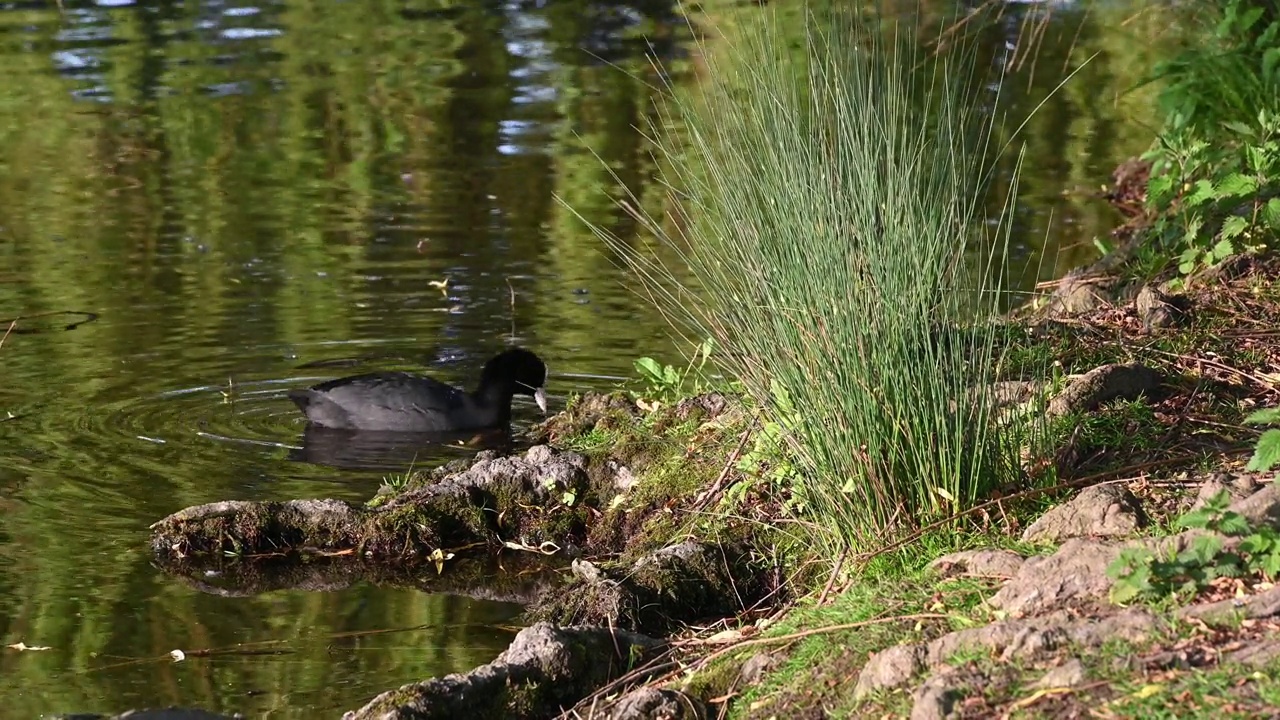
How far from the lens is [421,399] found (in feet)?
27.9

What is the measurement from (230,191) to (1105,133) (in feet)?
23.1

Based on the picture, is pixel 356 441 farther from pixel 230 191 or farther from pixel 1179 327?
pixel 230 191

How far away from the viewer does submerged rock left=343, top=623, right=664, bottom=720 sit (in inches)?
178

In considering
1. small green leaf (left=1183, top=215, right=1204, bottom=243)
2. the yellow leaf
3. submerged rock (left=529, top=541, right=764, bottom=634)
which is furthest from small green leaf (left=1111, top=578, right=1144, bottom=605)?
small green leaf (left=1183, top=215, right=1204, bottom=243)

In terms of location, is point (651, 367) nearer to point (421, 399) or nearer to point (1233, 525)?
point (421, 399)

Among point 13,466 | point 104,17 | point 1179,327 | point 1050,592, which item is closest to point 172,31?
point 104,17

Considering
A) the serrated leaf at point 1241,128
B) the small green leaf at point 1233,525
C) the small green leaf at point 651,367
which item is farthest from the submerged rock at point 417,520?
the serrated leaf at point 1241,128

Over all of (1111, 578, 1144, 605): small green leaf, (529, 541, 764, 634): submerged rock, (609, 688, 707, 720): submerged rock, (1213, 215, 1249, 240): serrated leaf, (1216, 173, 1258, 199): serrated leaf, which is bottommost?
(529, 541, 764, 634): submerged rock

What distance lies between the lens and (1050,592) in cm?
418

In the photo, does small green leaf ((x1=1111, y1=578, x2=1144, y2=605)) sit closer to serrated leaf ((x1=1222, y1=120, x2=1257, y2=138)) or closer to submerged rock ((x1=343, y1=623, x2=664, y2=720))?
submerged rock ((x1=343, y1=623, x2=664, y2=720))

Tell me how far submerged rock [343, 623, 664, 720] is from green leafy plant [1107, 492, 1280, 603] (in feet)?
4.90

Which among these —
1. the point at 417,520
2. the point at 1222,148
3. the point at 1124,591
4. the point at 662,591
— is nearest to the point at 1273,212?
the point at 1222,148

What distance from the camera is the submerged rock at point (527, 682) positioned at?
452 cm

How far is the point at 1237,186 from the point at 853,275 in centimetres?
287
